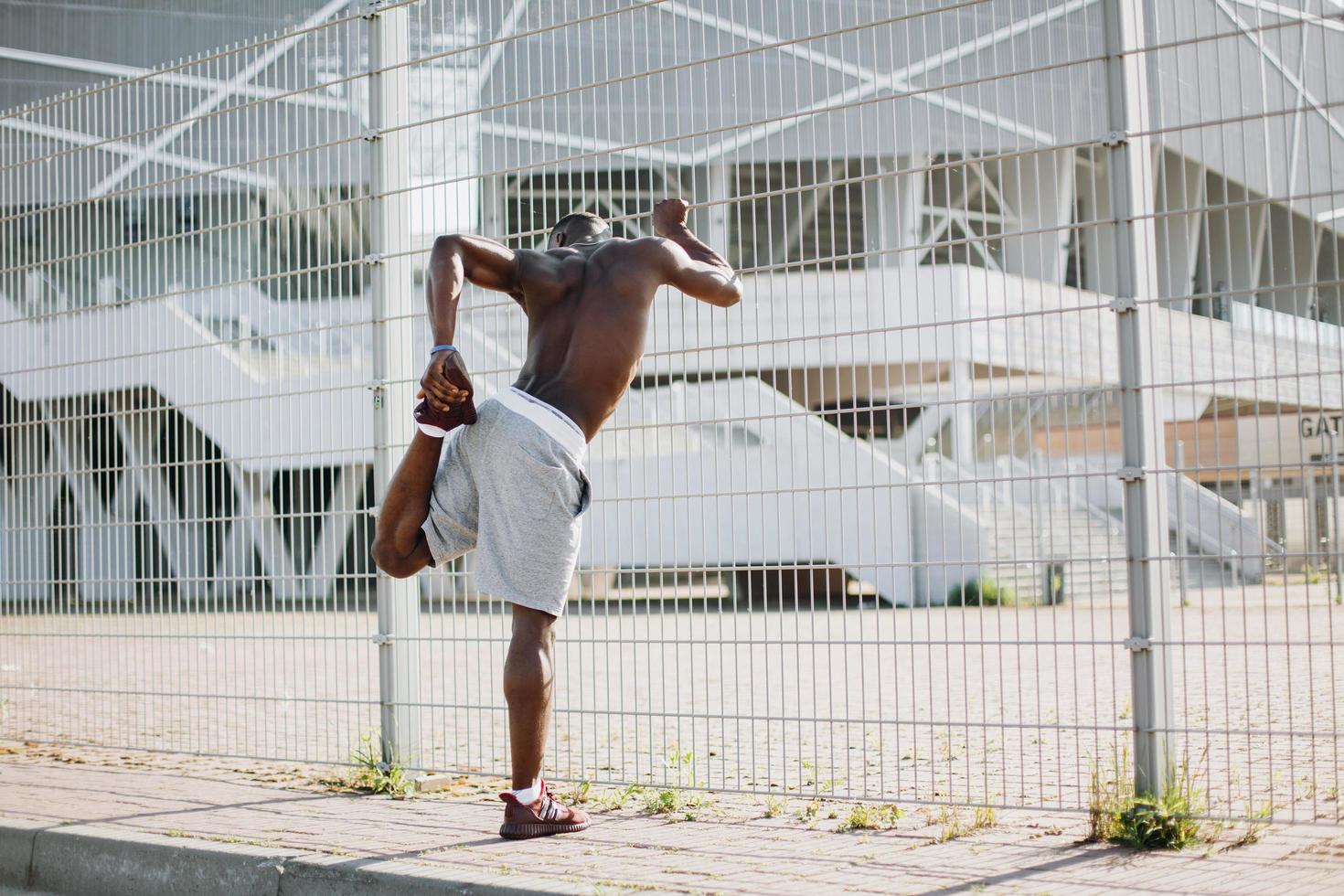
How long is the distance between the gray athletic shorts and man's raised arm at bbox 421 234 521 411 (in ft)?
0.89

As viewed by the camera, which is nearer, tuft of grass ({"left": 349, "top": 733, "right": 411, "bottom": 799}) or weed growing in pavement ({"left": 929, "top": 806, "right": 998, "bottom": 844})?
weed growing in pavement ({"left": 929, "top": 806, "right": 998, "bottom": 844})

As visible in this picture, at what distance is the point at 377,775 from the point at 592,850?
1.88 m

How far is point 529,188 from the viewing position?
6559 millimetres

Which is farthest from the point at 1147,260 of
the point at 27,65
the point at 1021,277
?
the point at 27,65

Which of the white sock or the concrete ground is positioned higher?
the white sock

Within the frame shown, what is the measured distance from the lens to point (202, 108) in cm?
755

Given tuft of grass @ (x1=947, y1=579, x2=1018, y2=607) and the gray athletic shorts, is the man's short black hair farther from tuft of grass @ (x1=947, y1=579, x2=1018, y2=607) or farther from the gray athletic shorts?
tuft of grass @ (x1=947, y1=579, x2=1018, y2=607)

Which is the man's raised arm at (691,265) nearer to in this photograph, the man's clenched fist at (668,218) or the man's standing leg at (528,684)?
the man's clenched fist at (668,218)

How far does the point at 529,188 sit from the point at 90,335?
A: 3083 mm

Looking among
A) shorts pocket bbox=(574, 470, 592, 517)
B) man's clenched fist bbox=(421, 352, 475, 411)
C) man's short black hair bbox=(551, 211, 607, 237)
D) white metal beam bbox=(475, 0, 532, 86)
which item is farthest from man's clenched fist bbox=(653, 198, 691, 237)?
white metal beam bbox=(475, 0, 532, 86)

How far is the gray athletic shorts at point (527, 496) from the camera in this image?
4.93 meters

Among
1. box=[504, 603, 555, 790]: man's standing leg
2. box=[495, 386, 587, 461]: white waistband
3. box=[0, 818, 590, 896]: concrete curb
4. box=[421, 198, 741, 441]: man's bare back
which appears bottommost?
box=[0, 818, 590, 896]: concrete curb

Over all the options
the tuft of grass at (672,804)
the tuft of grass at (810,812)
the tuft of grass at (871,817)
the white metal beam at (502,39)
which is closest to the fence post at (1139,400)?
the tuft of grass at (871,817)

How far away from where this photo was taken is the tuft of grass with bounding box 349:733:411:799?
628cm
